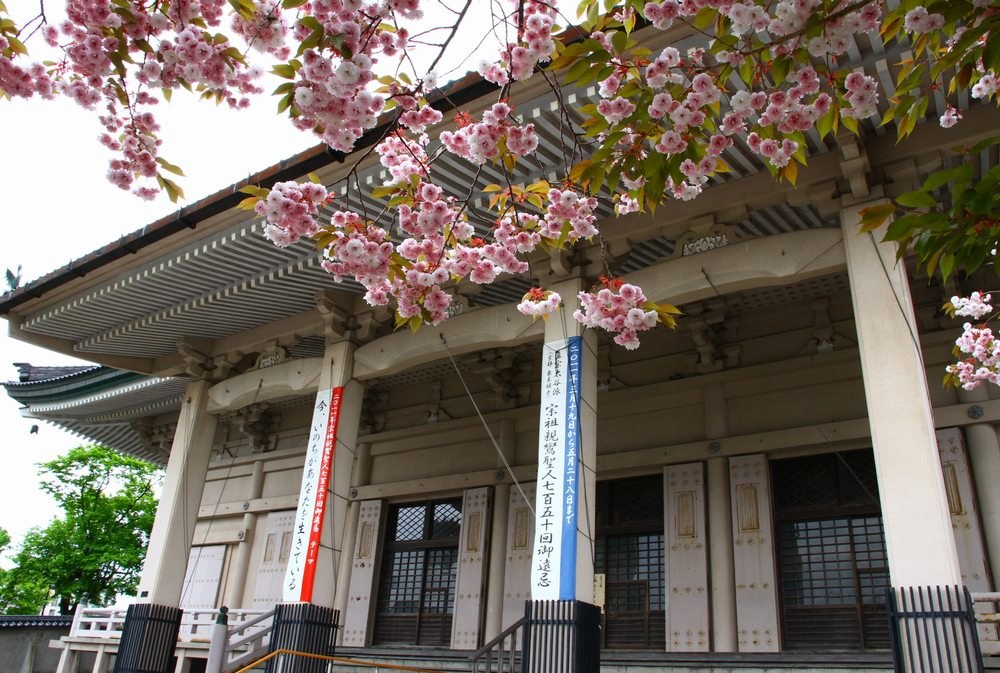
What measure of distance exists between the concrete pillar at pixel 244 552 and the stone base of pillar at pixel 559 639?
816 cm

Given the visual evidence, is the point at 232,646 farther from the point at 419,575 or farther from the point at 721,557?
the point at 721,557

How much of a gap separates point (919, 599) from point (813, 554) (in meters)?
3.58

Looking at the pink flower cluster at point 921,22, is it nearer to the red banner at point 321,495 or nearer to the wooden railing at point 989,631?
→ the wooden railing at point 989,631

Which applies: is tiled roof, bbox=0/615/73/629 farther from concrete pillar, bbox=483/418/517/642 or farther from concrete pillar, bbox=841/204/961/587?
concrete pillar, bbox=841/204/961/587

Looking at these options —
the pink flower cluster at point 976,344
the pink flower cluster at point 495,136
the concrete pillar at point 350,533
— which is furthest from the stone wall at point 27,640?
the pink flower cluster at point 976,344

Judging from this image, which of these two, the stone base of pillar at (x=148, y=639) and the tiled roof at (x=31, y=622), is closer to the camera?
the stone base of pillar at (x=148, y=639)

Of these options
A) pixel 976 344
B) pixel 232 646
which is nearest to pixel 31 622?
pixel 232 646

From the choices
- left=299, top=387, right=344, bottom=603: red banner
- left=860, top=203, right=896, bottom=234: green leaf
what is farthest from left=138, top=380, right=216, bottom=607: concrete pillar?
left=860, top=203, right=896, bottom=234: green leaf

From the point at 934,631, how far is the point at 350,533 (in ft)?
29.7

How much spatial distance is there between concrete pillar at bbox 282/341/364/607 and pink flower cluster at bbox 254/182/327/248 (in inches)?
198

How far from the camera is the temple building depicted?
7047mm

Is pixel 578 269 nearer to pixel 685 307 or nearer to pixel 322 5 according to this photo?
pixel 685 307

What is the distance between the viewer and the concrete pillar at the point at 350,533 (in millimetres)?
12000

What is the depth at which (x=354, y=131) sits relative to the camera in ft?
13.8
